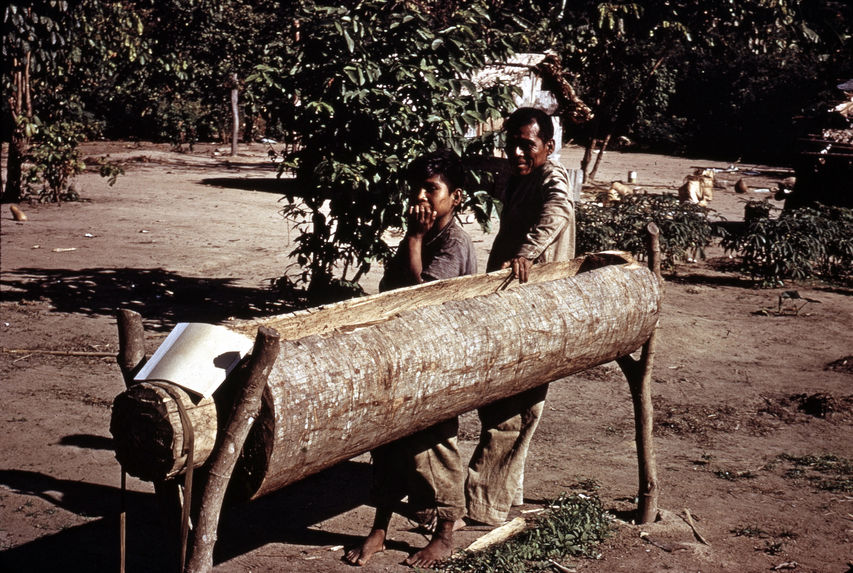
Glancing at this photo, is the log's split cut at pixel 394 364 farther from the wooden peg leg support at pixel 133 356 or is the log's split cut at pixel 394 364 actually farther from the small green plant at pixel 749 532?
the small green plant at pixel 749 532

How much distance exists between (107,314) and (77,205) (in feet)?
21.8

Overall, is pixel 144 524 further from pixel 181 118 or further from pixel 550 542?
pixel 181 118

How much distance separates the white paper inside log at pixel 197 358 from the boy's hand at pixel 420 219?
5.04 feet

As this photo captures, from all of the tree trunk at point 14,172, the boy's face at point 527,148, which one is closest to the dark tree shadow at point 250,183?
the tree trunk at point 14,172

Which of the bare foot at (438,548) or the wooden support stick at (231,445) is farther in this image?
the bare foot at (438,548)

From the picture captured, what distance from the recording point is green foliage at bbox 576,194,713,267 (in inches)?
377

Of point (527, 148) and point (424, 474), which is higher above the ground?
point (527, 148)

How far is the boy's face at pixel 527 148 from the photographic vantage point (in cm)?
420

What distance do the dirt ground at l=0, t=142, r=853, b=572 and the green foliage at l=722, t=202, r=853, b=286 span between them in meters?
0.27

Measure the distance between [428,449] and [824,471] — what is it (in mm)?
2592

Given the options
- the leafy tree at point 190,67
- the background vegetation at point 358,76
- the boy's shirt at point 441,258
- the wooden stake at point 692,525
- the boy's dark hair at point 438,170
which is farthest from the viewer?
the leafy tree at point 190,67

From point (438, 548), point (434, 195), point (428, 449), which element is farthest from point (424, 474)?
point (434, 195)

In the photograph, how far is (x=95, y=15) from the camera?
37.6 feet

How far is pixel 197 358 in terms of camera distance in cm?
225
